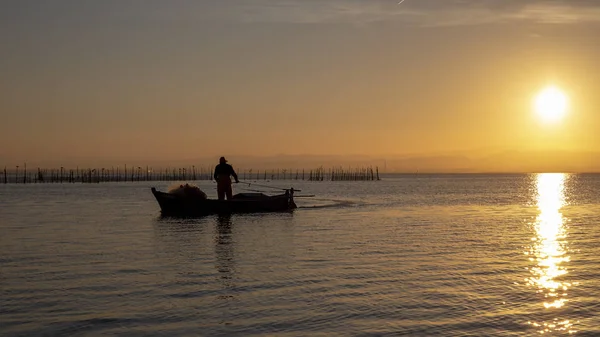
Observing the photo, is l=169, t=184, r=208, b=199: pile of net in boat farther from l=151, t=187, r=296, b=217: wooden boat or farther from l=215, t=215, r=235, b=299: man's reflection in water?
l=215, t=215, r=235, b=299: man's reflection in water

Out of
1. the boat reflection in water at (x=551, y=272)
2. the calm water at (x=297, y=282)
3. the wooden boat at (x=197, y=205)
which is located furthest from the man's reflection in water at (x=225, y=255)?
the boat reflection in water at (x=551, y=272)

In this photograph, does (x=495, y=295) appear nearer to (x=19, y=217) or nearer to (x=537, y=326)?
(x=537, y=326)

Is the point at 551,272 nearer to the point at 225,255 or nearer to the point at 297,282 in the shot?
the point at 297,282

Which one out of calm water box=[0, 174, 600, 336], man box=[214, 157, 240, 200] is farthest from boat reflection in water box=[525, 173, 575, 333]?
man box=[214, 157, 240, 200]

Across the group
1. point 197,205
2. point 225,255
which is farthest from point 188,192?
point 225,255

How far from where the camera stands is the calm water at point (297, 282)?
8.79m

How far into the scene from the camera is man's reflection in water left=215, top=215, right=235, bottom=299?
11.6 m

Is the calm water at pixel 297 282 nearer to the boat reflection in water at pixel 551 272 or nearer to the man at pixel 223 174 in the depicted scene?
the boat reflection in water at pixel 551 272

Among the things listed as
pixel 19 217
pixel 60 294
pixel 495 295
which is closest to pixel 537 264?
pixel 495 295

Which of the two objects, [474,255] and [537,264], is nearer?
[537,264]

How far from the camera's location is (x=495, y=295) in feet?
35.0

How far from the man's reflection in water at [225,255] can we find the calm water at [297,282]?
5 centimetres

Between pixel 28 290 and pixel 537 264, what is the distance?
32.9 ft

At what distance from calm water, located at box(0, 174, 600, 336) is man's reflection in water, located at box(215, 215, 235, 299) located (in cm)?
5
